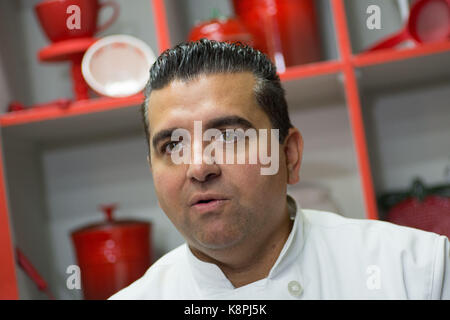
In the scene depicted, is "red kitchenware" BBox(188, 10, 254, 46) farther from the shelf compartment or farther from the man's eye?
the man's eye

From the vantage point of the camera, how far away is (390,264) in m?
0.97

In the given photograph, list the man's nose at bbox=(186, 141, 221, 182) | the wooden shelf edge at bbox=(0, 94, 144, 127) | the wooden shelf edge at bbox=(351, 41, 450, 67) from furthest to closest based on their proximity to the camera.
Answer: the wooden shelf edge at bbox=(0, 94, 144, 127)
the wooden shelf edge at bbox=(351, 41, 450, 67)
the man's nose at bbox=(186, 141, 221, 182)

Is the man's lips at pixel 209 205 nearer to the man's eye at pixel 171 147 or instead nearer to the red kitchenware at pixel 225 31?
the man's eye at pixel 171 147

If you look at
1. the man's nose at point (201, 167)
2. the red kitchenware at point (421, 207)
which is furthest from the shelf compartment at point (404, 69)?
the man's nose at point (201, 167)

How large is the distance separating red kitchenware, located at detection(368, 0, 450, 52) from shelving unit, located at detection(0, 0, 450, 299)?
61 mm

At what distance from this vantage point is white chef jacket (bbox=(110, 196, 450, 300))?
945 millimetres

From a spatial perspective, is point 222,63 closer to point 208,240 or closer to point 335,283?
point 208,240

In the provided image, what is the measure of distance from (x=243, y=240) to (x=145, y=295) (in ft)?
0.88

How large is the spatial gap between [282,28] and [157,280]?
2.72ft

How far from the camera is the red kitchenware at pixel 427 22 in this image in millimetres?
1497

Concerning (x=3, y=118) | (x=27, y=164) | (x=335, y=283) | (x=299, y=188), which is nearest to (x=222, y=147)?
(x=335, y=283)

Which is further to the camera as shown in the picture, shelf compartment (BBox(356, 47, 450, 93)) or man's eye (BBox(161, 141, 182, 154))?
shelf compartment (BBox(356, 47, 450, 93))

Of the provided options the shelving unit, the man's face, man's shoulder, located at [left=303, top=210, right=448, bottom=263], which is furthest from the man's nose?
the shelving unit

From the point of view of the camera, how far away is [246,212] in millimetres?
908
